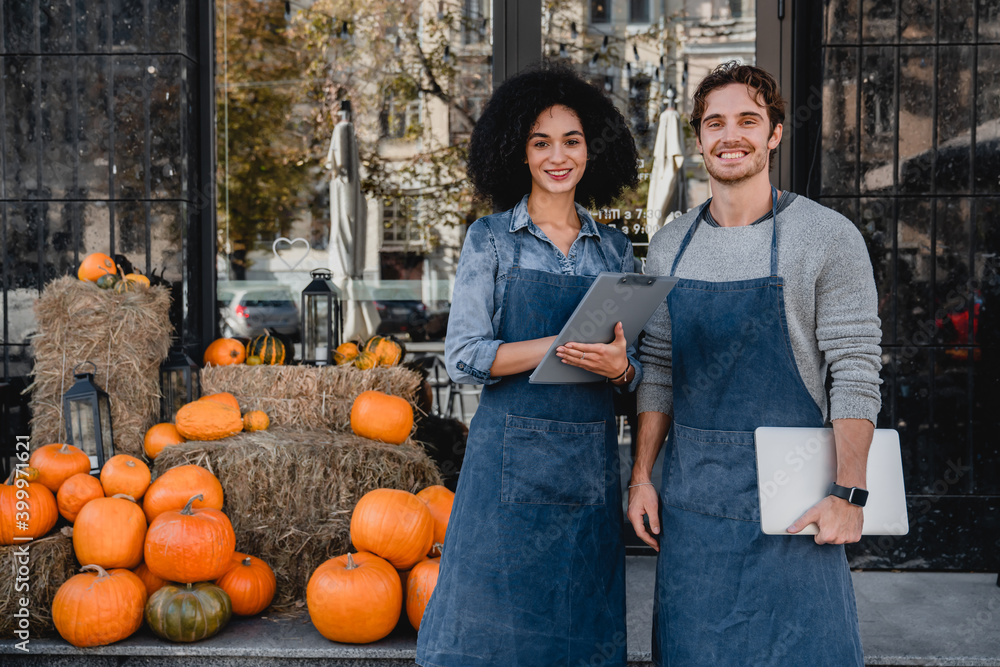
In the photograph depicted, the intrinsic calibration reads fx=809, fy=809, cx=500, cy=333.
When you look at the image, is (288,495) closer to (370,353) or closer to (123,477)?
(123,477)

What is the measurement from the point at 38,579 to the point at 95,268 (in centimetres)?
140

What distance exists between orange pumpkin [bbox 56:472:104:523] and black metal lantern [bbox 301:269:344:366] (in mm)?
1182

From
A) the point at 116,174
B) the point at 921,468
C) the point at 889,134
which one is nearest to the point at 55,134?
the point at 116,174

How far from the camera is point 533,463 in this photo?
6.67 feet

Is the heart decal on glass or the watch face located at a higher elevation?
the heart decal on glass

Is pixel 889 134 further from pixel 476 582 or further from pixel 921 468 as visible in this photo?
pixel 476 582

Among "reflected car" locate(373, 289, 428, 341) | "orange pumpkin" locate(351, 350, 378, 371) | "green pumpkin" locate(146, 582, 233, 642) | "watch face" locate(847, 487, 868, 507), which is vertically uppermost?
"reflected car" locate(373, 289, 428, 341)

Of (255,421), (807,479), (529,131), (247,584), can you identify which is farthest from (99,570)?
(807,479)

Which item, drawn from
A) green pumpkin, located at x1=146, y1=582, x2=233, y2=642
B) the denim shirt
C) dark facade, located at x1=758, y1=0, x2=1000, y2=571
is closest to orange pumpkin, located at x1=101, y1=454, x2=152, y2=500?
Answer: green pumpkin, located at x1=146, y1=582, x2=233, y2=642

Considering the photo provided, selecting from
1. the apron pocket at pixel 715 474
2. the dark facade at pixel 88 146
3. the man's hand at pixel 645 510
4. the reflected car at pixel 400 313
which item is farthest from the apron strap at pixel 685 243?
the dark facade at pixel 88 146

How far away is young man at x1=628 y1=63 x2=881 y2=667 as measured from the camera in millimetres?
1738

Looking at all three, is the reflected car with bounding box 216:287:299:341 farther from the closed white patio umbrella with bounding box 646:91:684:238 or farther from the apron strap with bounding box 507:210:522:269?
the apron strap with bounding box 507:210:522:269

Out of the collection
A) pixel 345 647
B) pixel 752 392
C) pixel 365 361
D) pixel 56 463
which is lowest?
pixel 345 647

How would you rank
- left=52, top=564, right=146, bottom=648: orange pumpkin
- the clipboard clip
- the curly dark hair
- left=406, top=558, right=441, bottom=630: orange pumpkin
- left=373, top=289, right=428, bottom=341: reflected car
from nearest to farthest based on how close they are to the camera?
1. the clipboard clip
2. the curly dark hair
3. left=52, top=564, right=146, bottom=648: orange pumpkin
4. left=406, top=558, right=441, bottom=630: orange pumpkin
5. left=373, top=289, right=428, bottom=341: reflected car
